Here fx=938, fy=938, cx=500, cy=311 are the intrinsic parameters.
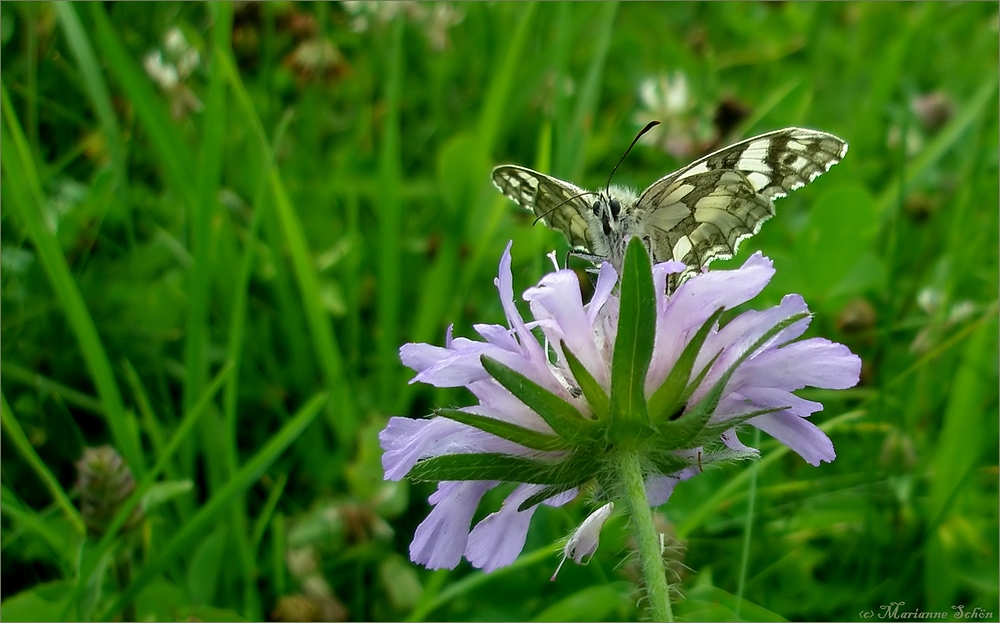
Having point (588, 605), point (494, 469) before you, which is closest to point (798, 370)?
point (494, 469)

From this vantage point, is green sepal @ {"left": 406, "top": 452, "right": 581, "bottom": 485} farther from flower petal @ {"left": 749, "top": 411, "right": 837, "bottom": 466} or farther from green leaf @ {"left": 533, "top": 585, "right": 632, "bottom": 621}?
green leaf @ {"left": 533, "top": 585, "right": 632, "bottom": 621}

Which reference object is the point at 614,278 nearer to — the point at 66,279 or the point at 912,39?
the point at 66,279

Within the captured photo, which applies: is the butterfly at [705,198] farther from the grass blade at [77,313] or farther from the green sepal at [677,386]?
the grass blade at [77,313]

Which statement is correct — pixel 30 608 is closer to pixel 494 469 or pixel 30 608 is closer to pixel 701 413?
pixel 494 469

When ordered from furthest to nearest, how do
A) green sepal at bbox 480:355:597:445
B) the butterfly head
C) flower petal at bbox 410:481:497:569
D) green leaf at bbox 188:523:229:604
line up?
green leaf at bbox 188:523:229:604 → the butterfly head → flower petal at bbox 410:481:497:569 → green sepal at bbox 480:355:597:445

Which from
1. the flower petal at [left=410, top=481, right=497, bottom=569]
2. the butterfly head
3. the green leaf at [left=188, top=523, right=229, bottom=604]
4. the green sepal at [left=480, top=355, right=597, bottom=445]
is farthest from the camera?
the green leaf at [left=188, top=523, right=229, bottom=604]

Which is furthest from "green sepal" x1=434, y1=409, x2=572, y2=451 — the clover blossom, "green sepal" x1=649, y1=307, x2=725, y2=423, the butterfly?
the butterfly


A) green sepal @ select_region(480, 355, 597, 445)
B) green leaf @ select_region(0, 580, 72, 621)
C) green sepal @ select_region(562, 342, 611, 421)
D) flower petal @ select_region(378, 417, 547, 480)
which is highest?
green sepal @ select_region(562, 342, 611, 421)

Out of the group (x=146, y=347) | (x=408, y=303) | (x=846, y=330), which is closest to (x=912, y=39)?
(x=846, y=330)
